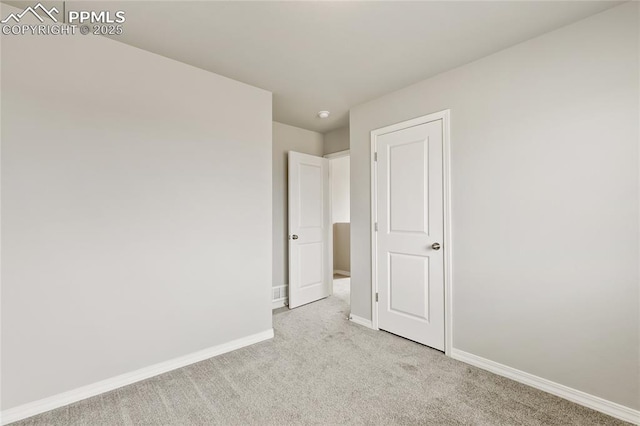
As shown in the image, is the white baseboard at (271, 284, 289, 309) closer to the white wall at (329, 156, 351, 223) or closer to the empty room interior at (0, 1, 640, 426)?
the empty room interior at (0, 1, 640, 426)

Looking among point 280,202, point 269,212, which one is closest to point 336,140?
point 280,202

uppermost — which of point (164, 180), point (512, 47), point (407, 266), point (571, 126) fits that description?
point (512, 47)

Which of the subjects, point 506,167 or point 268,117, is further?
point 268,117

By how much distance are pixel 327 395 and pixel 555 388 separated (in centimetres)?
153

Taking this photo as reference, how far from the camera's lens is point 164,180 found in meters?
2.27

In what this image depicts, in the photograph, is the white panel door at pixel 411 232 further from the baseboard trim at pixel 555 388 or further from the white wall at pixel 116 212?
the white wall at pixel 116 212

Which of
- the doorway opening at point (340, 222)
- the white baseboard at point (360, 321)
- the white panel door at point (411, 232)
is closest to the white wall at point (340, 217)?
the doorway opening at point (340, 222)

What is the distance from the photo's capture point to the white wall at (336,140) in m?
4.12

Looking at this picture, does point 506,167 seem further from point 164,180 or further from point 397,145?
point 164,180

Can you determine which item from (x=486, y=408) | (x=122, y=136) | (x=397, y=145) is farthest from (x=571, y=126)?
(x=122, y=136)

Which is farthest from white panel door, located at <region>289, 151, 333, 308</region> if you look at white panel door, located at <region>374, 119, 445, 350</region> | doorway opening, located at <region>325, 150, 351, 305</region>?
doorway opening, located at <region>325, 150, 351, 305</region>

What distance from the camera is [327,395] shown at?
76.1 inches

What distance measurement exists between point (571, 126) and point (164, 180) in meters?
2.91

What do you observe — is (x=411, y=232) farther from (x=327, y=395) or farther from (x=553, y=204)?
(x=327, y=395)
